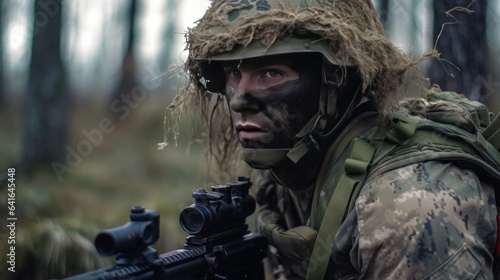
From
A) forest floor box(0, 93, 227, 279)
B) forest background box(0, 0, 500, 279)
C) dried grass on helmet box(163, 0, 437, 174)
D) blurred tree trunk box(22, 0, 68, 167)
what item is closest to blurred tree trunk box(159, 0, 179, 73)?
forest background box(0, 0, 500, 279)

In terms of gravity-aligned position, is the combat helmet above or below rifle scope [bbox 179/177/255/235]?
above

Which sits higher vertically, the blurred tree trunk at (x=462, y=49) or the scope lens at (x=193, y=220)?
the blurred tree trunk at (x=462, y=49)

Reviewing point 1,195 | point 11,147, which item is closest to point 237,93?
point 1,195

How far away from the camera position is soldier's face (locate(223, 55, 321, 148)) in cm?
324

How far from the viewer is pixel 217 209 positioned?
323 centimetres

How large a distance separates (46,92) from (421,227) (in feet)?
25.3

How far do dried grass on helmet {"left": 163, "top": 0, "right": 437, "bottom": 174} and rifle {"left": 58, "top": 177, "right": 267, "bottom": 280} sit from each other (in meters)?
0.88

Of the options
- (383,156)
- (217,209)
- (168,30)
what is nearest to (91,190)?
(217,209)

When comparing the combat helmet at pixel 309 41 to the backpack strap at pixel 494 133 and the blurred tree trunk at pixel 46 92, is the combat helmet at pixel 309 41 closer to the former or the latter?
the backpack strap at pixel 494 133

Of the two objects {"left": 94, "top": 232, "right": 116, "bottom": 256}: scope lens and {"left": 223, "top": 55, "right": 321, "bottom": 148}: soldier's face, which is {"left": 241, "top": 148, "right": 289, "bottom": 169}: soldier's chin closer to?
{"left": 223, "top": 55, "right": 321, "bottom": 148}: soldier's face

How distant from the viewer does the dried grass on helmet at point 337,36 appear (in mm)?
3135

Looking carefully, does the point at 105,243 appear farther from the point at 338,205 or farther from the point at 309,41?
the point at 309,41

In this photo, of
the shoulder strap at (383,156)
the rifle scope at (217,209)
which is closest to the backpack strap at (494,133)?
the shoulder strap at (383,156)

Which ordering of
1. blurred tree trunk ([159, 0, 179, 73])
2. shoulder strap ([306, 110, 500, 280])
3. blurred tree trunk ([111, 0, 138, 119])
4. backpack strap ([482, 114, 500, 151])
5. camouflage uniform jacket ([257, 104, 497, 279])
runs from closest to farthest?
camouflage uniform jacket ([257, 104, 497, 279]) < shoulder strap ([306, 110, 500, 280]) < backpack strap ([482, 114, 500, 151]) < blurred tree trunk ([111, 0, 138, 119]) < blurred tree trunk ([159, 0, 179, 73])
